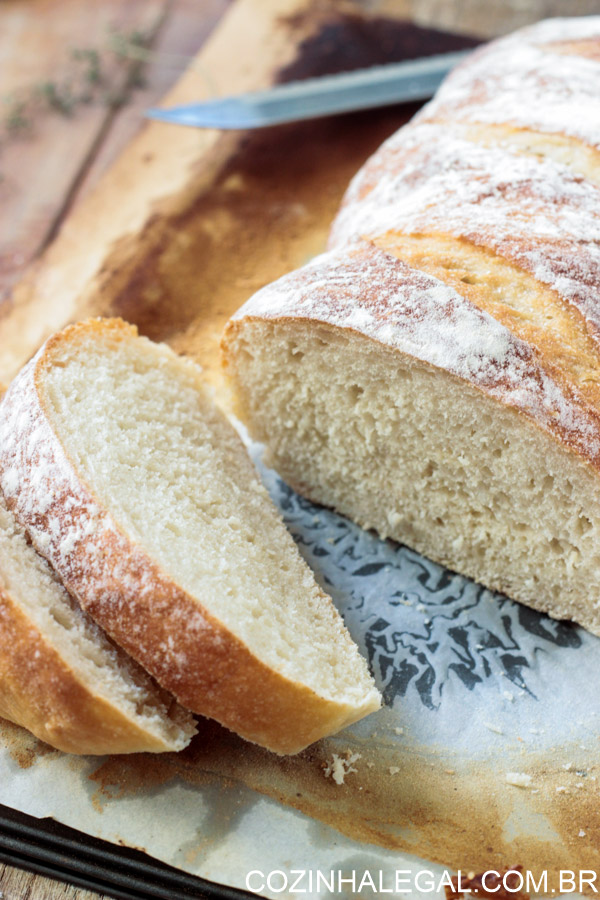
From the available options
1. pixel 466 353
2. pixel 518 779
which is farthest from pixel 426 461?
pixel 518 779

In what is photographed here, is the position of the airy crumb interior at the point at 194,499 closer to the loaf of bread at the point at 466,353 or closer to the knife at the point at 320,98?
the loaf of bread at the point at 466,353

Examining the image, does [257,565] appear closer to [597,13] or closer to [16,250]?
[16,250]

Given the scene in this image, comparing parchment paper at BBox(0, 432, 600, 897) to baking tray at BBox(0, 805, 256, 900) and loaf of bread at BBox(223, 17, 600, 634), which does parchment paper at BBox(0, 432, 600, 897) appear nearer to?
baking tray at BBox(0, 805, 256, 900)

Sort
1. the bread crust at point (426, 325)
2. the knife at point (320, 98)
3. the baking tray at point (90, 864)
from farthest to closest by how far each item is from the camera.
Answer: the knife at point (320, 98) → the bread crust at point (426, 325) → the baking tray at point (90, 864)

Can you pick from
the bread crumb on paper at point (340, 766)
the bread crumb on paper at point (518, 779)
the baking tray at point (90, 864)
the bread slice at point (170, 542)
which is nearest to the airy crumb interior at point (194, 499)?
the bread slice at point (170, 542)

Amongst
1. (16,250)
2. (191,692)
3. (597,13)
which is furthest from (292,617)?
(597,13)
